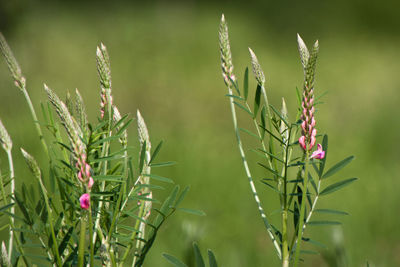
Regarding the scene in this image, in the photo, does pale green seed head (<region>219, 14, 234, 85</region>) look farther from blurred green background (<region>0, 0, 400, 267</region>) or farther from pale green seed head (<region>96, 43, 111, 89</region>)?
blurred green background (<region>0, 0, 400, 267</region>)

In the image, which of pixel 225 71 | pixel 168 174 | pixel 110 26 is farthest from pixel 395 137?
pixel 110 26

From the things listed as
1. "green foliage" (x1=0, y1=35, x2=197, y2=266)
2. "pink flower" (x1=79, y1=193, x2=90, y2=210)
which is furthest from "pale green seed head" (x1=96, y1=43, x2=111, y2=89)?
"pink flower" (x1=79, y1=193, x2=90, y2=210)

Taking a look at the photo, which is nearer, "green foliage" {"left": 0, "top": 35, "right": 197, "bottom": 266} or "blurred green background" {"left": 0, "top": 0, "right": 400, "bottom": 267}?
"green foliage" {"left": 0, "top": 35, "right": 197, "bottom": 266}

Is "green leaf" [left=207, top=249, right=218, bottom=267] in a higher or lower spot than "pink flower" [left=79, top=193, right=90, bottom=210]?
lower

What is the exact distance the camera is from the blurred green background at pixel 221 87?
1.63 metres

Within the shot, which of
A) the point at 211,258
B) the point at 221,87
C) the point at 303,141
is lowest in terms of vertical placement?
the point at 211,258

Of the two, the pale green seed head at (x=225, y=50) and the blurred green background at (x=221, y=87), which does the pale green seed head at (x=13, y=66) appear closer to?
the pale green seed head at (x=225, y=50)

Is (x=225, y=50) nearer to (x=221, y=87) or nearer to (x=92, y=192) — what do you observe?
(x=92, y=192)

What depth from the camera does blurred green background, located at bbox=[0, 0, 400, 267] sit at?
1.63 m

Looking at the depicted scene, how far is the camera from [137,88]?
3414 millimetres

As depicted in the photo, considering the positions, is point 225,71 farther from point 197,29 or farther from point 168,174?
point 197,29

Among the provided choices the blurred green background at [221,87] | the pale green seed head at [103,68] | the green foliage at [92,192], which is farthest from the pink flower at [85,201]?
the blurred green background at [221,87]

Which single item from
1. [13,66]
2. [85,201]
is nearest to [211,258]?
[85,201]

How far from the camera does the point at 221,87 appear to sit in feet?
11.6
